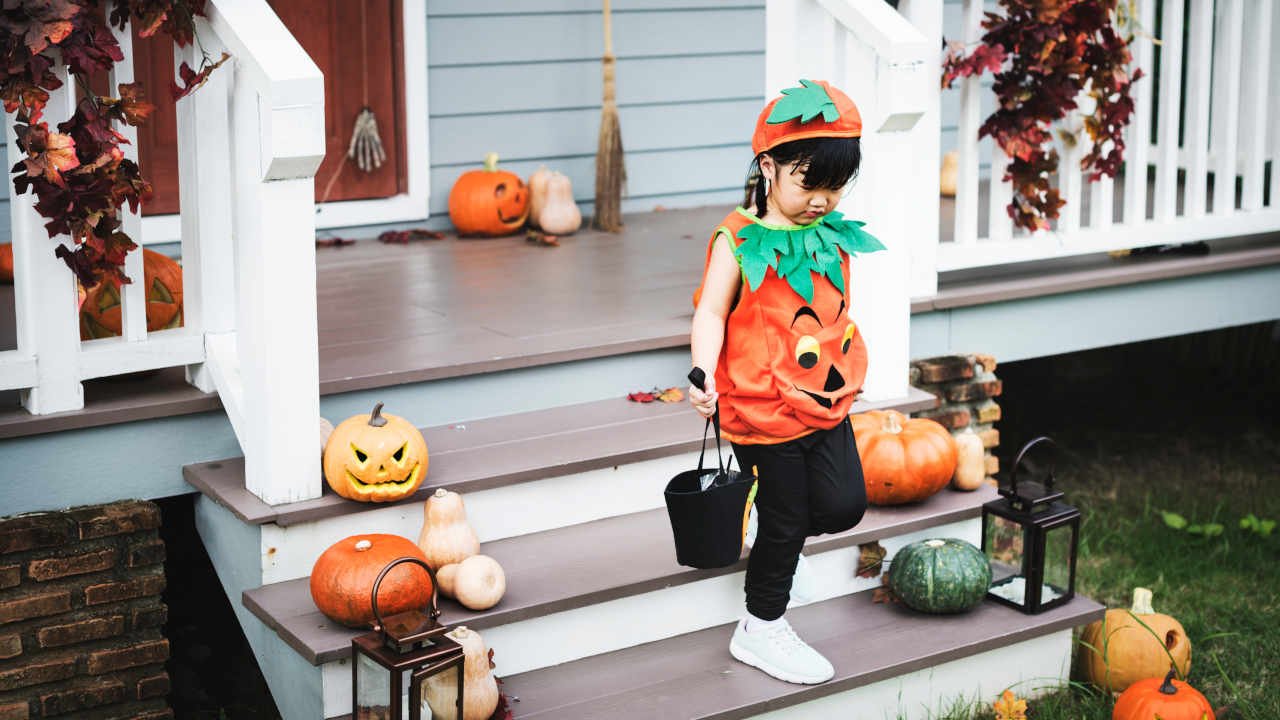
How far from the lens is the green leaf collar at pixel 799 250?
2766 mm

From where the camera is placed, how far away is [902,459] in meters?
3.41

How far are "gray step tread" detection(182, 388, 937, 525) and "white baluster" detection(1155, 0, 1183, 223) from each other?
137 cm

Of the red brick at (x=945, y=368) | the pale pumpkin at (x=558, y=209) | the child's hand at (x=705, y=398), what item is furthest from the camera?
the pale pumpkin at (x=558, y=209)

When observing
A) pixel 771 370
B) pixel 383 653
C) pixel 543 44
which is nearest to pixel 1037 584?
pixel 771 370

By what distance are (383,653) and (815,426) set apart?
955 millimetres

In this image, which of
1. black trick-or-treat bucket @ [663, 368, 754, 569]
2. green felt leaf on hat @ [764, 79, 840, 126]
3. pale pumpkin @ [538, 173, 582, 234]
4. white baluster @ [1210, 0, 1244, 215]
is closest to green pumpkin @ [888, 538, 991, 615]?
black trick-or-treat bucket @ [663, 368, 754, 569]

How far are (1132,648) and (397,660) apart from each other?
72.1 inches

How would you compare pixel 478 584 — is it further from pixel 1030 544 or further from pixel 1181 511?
pixel 1181 511

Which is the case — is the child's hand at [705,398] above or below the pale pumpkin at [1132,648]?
above

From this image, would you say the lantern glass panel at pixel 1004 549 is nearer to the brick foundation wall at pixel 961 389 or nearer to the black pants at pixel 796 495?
the black pants at pixel 796 495

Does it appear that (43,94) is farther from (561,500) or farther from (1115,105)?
(1115,105)

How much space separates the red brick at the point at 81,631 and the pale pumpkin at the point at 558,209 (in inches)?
111

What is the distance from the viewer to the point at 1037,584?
10.8 ft

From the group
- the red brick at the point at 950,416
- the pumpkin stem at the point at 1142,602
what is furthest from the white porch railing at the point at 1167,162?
the pumpkin stem at the point at 1142,602
